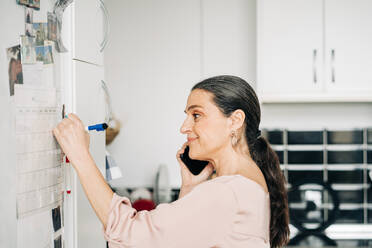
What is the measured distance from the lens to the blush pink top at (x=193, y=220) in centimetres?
109

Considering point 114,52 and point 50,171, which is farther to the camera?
point 114,52

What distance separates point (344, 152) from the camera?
2818mm

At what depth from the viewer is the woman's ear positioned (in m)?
1.33

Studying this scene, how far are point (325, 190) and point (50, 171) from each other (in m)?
2.08

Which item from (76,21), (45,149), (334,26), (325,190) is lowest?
(325,190)

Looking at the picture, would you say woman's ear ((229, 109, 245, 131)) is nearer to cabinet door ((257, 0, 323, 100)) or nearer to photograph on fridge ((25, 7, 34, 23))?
photograph on fridge ((25, 7, 34, 23))

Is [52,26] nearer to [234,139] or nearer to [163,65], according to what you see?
[234,139]

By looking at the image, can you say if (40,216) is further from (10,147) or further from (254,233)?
(254,233)

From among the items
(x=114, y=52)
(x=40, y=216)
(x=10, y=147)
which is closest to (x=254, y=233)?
(x=40, y=216)

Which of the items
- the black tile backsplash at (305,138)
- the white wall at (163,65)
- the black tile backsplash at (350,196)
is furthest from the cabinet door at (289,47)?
the black tile backsplash at (350,196)

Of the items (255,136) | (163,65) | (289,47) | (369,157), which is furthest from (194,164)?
(369,157)

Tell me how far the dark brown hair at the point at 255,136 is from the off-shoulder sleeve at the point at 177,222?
309 mm

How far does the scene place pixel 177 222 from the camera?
43.3 inches

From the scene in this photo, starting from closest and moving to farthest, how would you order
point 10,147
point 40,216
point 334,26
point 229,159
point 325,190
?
1. point 10,147
2. point 40,216
3. point 229,159
4. point 334,26
5. point 325,190
